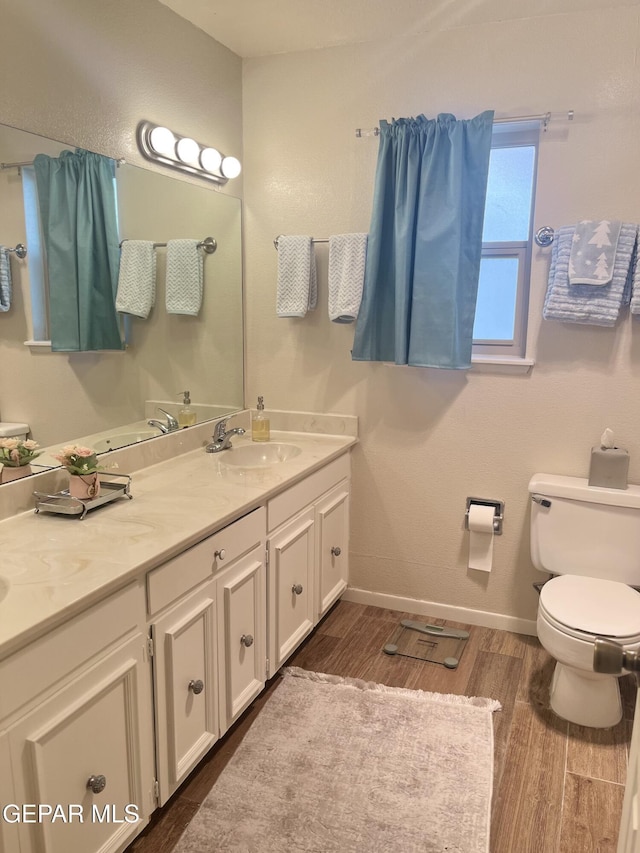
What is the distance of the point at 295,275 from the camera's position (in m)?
2.74

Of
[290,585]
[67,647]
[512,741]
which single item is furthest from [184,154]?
[512,741]

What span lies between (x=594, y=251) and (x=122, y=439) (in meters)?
1.82

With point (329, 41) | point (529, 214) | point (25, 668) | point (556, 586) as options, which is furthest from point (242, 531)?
point (329, 41)

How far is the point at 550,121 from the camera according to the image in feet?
7.89

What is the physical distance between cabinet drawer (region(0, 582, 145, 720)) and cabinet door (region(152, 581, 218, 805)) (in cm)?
13

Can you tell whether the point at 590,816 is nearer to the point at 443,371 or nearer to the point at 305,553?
the point at 305,553

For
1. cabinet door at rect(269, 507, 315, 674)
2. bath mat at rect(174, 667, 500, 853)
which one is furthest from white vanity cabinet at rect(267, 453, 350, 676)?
bath mat at rect(174, 667, 500, 853)

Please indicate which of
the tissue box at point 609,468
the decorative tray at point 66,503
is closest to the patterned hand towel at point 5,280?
the decorative tray at point 66,503

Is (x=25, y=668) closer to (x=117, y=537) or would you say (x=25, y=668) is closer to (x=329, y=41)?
(x=117, y=537)

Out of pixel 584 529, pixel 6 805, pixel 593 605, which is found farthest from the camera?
pixel 584 529

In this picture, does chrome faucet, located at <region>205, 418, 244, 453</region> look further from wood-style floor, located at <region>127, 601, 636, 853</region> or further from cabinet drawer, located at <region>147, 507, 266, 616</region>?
wood-style floor, located at <region>127, 601, 636, 853</region>

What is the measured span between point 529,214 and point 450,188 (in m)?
0.37

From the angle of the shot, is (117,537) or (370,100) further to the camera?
(370,100)

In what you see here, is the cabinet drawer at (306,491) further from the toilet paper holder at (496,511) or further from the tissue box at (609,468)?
the tissue box at (609,468)
